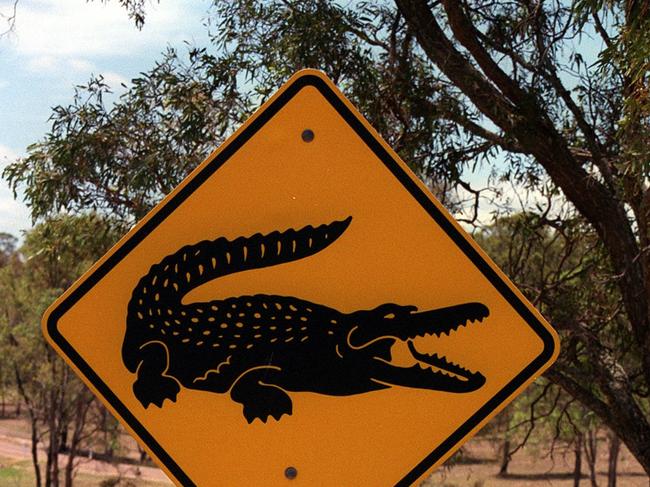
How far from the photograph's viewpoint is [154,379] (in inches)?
85.6

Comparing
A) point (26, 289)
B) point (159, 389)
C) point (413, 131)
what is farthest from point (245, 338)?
point (26, 289)

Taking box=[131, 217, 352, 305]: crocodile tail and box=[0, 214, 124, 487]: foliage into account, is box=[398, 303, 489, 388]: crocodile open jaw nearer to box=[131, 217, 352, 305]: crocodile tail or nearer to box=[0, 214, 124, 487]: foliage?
box=[131, 217, 352, 305]: crocodile tail

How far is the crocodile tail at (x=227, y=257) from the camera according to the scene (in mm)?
2170

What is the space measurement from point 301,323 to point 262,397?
0.61ft

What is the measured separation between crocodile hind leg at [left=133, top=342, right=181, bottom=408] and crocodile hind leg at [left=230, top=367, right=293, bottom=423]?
142 mm

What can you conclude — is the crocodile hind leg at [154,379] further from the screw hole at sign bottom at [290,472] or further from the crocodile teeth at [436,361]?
the crocodile teeth at [436,361]

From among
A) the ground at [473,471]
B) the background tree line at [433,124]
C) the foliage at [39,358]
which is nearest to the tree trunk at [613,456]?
the ground at [473,471]

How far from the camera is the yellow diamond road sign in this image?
2.16m

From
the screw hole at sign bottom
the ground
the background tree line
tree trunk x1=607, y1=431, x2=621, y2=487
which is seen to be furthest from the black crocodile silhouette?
the ground

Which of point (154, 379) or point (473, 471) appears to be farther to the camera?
point (473, 471)

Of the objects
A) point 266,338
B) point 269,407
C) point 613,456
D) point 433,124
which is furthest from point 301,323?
point 613,456

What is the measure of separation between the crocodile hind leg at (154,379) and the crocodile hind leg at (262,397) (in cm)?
14

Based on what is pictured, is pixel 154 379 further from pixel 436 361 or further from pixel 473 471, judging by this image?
pixel 473 471

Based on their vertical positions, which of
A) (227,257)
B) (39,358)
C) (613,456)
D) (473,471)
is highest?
(39,358)
